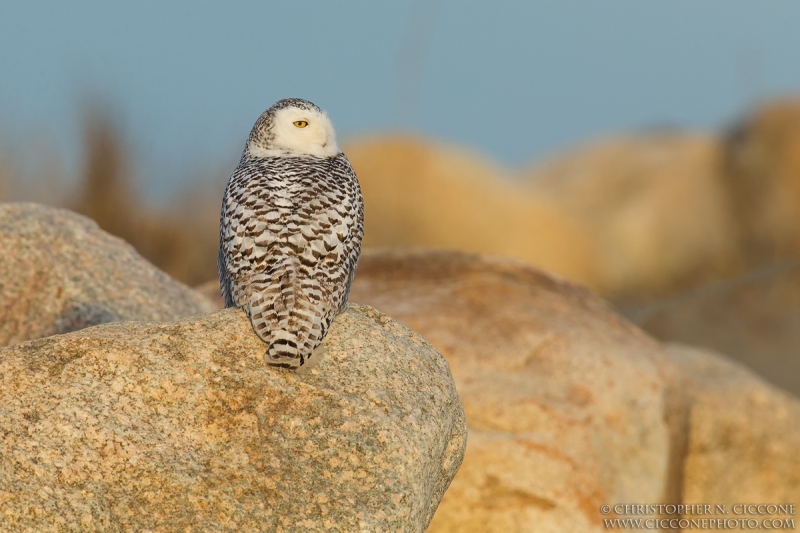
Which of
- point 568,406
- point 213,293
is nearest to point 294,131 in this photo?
point 568,406

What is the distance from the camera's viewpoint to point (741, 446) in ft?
28.5

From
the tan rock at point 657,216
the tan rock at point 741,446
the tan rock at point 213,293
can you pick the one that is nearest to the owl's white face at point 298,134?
the tan rock at point 213,293

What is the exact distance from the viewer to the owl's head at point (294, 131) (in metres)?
5.74

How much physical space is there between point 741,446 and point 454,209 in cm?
1421

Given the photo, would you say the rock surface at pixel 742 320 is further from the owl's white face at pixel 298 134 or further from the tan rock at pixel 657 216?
the owl's white face at pixel 298 134

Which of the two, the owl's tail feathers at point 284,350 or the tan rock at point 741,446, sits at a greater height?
the owl's tail feathers at point 284,350

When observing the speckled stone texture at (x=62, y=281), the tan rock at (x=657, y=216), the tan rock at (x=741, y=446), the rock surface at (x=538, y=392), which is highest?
the speckled stone texture at (x=62, y=281)

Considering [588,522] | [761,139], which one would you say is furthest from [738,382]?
[761,139]

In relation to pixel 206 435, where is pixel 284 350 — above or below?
above

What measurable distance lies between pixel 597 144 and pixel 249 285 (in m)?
30.6

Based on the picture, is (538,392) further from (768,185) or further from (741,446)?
(768,185)

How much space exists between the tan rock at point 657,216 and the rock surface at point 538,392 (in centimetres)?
1558

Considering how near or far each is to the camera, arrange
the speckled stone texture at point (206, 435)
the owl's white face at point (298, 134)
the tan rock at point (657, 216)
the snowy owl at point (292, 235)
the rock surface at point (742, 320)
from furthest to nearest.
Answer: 1. the tan rock at point (657, 216)
2. the rock surface at point (742, 320)
3. the owl's white face at point (298, 134)
4. the snowy owl at point (292, 235)
5. the speckled stone texture at point (206, 435)

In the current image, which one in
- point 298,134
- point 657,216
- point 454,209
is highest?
point 298,134
